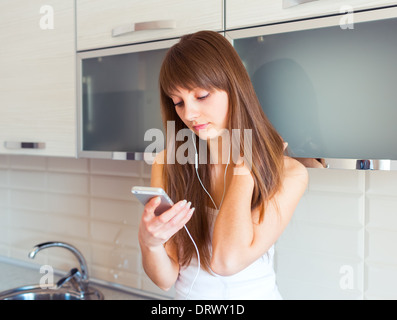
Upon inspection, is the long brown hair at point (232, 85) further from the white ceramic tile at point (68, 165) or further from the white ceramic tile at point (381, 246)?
the white ceramic tile at point (68, 165)

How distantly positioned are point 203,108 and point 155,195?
0.26 metres

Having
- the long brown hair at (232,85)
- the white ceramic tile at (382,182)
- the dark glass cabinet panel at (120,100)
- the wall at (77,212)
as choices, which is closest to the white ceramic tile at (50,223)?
the wall at (77,212)

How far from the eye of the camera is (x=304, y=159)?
0.89 meters

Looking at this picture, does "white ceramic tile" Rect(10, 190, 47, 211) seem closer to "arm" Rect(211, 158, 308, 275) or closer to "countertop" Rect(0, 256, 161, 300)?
"countertop" Rect(0, 256, 161, 300)

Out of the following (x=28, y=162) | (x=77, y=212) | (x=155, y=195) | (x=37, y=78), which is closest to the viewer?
(x=155, y=195)

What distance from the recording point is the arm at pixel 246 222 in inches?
33.3

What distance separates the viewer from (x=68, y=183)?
5.74 ft

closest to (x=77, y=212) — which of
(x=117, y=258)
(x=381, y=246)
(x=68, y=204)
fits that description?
(x=68, y=204)

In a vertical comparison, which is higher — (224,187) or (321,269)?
(224,187)

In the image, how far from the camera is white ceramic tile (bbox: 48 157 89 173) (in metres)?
1.70

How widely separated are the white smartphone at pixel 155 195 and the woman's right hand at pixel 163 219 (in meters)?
0.01

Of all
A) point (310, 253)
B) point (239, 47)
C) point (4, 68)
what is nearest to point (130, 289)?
point (310, 253)

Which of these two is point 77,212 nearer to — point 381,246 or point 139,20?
point 139,20
